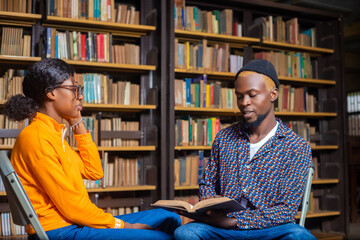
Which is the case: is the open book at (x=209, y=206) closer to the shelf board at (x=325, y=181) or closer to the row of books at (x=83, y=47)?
the row of books at (x=83, y=47)

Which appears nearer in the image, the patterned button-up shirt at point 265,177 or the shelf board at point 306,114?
the patterned button-up shirt at point 265,177

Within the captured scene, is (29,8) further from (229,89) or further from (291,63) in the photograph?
(291,63)

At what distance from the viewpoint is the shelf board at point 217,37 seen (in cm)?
367

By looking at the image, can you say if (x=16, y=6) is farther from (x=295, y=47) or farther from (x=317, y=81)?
(x=317, y=81)

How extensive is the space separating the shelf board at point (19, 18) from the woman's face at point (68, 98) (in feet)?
5.66

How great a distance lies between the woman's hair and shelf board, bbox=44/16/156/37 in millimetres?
1719

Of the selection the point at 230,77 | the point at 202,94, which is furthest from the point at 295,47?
the point at 202,94

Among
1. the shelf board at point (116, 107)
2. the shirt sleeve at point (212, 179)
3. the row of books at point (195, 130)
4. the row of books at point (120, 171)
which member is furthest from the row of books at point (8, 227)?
the shirt sleeve at point (212, 179)

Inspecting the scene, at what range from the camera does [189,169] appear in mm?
3691

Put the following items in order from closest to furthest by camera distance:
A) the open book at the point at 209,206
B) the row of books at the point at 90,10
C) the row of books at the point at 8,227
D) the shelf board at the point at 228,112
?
the open book at the point at 209,206 → the row of books at the point at 8,227 → the row of books at the point at 90,10 → the shelf board at the point at 228,112

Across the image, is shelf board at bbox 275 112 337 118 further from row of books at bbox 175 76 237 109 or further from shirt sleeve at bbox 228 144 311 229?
shirt sleeve at bbox 228 144 311 229

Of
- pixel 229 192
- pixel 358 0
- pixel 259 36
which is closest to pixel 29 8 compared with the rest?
pixel 259 36

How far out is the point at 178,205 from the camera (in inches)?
59.8

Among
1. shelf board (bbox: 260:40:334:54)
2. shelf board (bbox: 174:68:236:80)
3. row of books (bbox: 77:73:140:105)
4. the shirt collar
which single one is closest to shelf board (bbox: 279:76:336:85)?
shelf board (bbox: 260:40:334:54)
